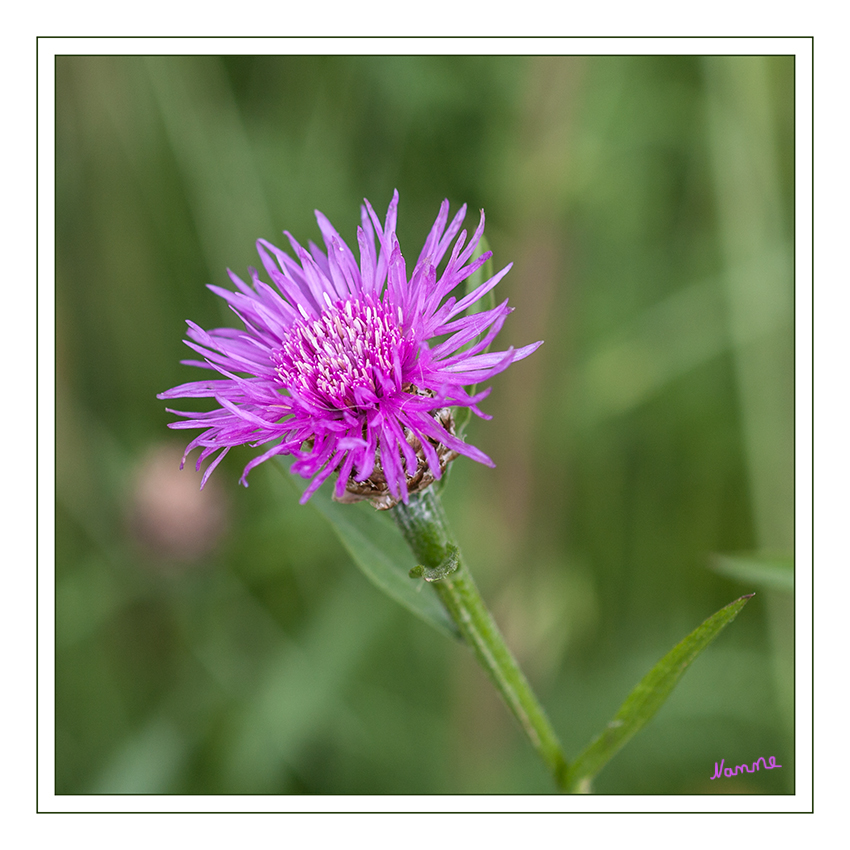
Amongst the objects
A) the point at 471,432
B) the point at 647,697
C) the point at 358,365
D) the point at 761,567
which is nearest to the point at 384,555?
the point at 358,365

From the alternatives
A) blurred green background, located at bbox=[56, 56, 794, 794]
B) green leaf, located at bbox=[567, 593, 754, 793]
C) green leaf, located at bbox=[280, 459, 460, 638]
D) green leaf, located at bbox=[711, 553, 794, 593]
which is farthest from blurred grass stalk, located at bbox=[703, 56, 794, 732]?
green leaf, located at bbox=[280, 459, 460, 638]

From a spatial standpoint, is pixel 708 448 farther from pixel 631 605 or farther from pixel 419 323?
pixel 419 323

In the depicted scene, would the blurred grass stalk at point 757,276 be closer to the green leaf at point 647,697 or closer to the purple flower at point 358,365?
the green leaf at point 647,697

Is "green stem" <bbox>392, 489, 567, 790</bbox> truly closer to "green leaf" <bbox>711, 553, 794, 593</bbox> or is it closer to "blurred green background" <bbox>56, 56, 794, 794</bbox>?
"green leaf" <bbox>711, 553, 794, 593</bbox>

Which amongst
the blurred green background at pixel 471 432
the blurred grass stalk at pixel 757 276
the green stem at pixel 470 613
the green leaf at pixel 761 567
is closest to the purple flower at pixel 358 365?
the green stem at pixel 470 613

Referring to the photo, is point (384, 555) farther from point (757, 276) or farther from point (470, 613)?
point (757, 276)
